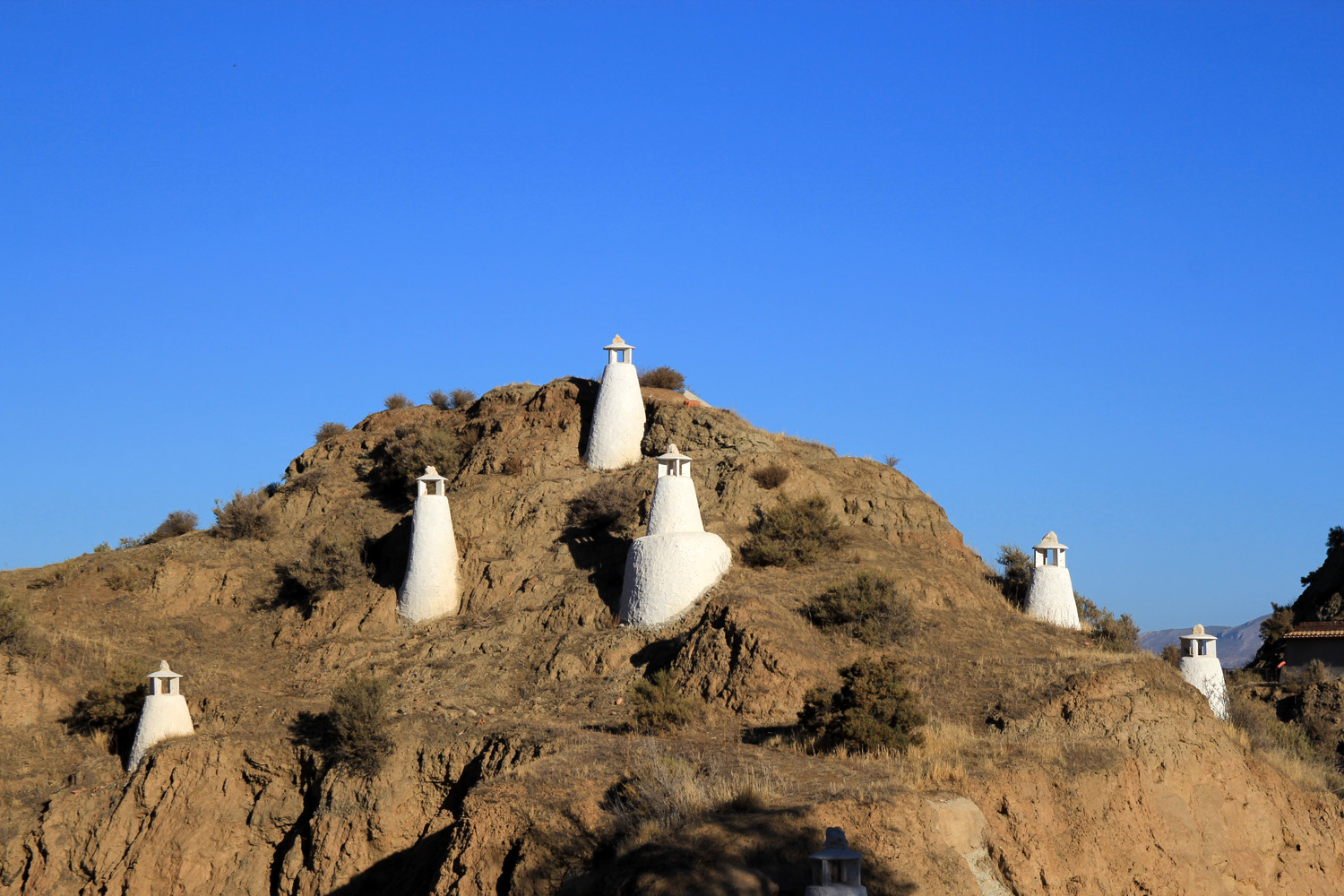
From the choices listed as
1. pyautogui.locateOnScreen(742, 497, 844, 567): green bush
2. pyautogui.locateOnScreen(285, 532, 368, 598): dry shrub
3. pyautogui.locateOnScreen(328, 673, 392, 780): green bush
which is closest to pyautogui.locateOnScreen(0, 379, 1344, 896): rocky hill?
pyautogui.locateOnScreen(285, 532, 368, 598): dry shrub

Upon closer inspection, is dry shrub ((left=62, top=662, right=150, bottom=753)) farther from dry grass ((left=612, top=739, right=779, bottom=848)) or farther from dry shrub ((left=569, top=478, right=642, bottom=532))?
dry grass ((left=612, top=739, right=779, bottom=848))

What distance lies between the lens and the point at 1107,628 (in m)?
28.5

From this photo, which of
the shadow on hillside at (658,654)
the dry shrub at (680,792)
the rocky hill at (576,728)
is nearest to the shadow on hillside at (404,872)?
the rocky hill at (576,728)

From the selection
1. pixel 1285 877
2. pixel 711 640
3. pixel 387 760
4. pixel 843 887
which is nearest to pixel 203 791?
pixel 387 760

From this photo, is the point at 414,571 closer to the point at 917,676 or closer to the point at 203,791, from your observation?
the point at 203,791

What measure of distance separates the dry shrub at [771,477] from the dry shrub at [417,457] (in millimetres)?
9014

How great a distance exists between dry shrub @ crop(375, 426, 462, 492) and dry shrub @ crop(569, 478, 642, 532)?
214 inches

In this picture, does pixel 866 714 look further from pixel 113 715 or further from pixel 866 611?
Result: pixel 113 715

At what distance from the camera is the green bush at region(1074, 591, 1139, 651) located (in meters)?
27.0

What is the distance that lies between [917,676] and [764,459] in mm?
9855

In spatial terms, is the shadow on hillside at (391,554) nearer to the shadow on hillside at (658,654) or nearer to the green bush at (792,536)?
the shadow on hillside at (658,654)

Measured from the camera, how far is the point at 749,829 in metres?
14.0

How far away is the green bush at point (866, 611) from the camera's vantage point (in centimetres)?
2394

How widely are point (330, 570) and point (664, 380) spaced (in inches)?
524
